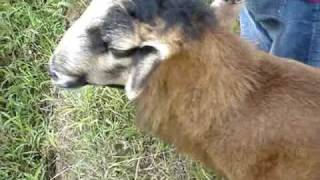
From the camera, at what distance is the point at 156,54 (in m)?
1.87

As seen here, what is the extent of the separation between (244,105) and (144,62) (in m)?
0.31

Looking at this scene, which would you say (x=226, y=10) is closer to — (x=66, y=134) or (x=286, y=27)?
(x=286, y=27)

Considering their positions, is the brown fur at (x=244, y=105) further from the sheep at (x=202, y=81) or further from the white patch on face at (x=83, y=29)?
the white patch on face at (x=83, y=29)

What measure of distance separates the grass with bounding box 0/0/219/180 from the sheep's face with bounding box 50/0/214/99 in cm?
100

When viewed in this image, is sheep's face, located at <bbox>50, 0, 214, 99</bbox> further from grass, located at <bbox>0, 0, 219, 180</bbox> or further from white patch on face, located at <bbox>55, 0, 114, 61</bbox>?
grass, located at <bbox>0, 0, 219, 180</bbox>

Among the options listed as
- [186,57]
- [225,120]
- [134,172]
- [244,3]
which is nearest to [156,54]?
[186,57]

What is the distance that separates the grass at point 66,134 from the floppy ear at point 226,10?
0.79 metres

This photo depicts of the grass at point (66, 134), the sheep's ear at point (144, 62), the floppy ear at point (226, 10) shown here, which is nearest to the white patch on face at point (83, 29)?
the sheep's ear at point (144, 62)

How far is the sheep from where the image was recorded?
187cm

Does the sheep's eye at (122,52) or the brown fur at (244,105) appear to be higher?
the sheep's eye at (122,52)

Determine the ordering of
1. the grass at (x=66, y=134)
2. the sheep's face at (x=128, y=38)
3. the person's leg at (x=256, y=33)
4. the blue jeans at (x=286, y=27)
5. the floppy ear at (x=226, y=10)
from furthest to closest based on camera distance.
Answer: the grass at (x=66, y=134) < the person's leg at (x=256, y=33) < the blue jeans at (x=286, y=27) < the floppy ear at (x=226, y=10) < the sheep's face at (x=128, y=38)

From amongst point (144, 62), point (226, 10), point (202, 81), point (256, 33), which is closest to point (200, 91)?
point (202, 81)

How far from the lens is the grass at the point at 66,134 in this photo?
2.90 meters

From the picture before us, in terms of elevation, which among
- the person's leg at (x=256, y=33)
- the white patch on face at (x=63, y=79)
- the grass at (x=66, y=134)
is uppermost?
the white patch on face at (x=63, y=79)
